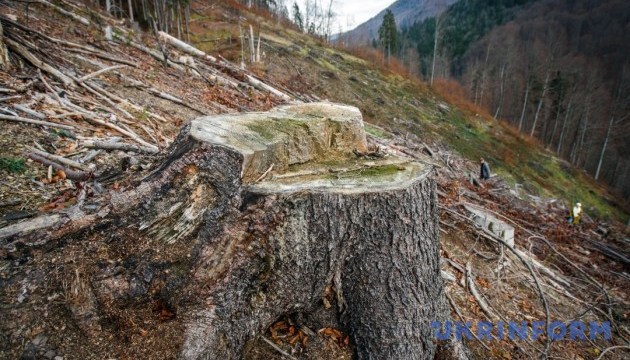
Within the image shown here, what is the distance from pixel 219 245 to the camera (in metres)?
1.86

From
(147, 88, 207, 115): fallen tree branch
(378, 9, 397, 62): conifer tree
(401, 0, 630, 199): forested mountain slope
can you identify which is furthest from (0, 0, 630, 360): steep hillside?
(378, 9, 397, 62): conifer tree

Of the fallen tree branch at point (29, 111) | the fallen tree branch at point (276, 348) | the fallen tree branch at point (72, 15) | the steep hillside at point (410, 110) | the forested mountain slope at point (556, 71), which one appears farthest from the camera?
the forested mountain slope at point (556, 71)

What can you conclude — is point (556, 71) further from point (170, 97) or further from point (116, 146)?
point (116, 146)

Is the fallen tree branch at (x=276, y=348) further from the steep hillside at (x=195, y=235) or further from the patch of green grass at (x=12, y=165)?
the patch of green grass at (x=12, y=165)

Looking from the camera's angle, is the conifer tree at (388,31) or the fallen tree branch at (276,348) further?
the conifer tree at (388,31)

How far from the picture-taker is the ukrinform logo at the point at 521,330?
252cm

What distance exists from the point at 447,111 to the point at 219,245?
22.1 metres

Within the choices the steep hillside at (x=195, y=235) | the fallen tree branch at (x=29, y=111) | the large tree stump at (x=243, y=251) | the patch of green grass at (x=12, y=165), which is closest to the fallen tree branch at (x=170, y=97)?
the steep hillside at (x=195, y=235)

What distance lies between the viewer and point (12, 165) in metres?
2.29

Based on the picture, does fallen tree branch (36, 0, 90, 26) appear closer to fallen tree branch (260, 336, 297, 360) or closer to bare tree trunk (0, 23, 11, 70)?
bare tree trunk (0, 23, 11, 70)

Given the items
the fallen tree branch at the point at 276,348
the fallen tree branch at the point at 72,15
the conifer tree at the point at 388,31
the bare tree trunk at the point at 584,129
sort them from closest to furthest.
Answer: the fallen tree branch at the point at 276,348
the fallen tree branch at the point at 72,15
the bare tree trunk at the point at 584,129
the conifer tree at the point at 388,31

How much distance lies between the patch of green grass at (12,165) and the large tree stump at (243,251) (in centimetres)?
96

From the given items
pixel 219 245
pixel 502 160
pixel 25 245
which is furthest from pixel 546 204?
pixel 25 245

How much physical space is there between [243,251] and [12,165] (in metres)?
1.92
